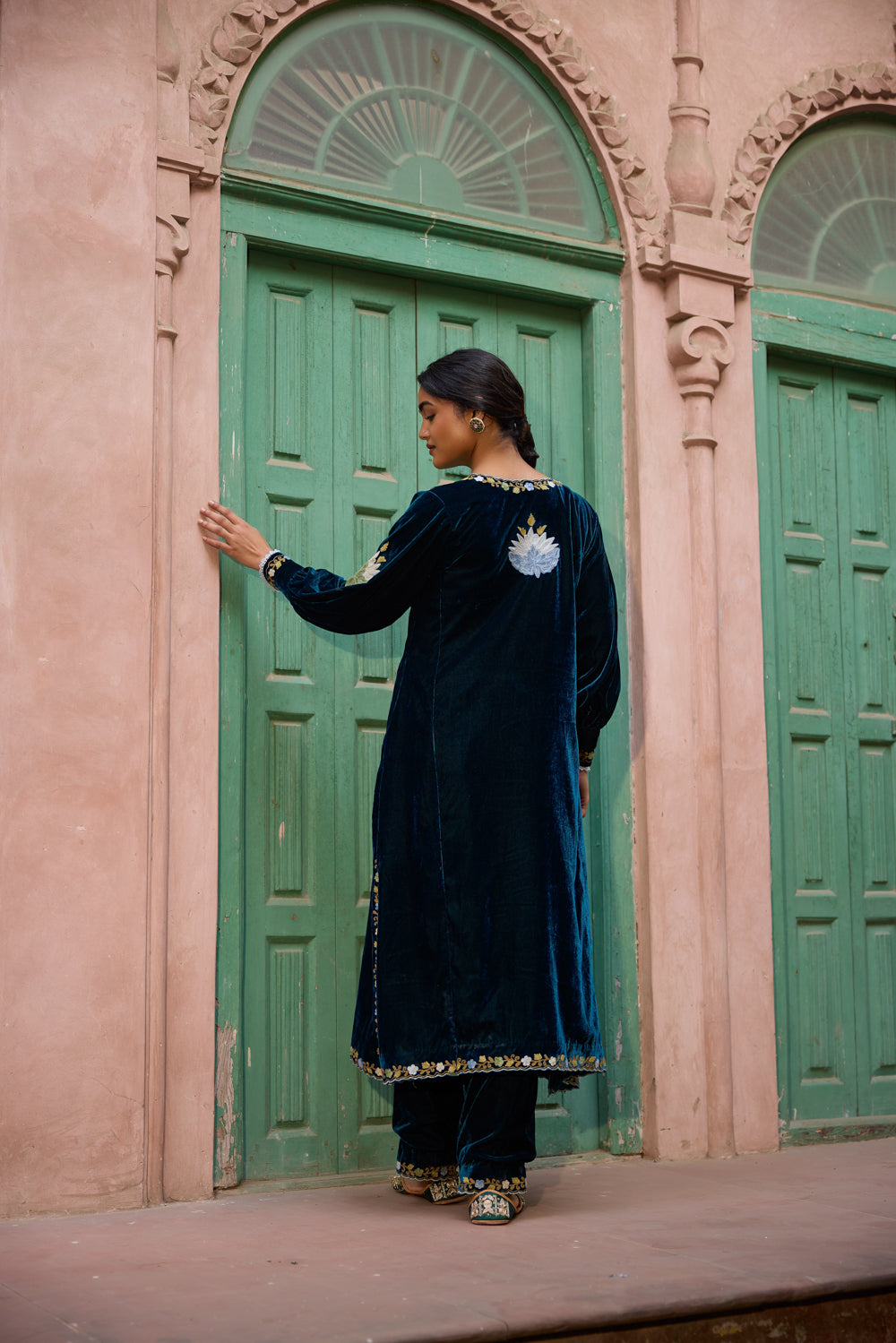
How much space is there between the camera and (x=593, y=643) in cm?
374

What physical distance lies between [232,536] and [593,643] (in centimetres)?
100

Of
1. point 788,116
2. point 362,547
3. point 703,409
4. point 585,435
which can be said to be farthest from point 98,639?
point 788,116

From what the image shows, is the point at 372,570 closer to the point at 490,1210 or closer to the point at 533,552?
the point at 533,552

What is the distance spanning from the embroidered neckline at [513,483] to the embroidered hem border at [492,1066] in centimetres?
137

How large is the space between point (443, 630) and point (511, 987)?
2.88 ft

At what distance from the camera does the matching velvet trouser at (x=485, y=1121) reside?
11.1ft

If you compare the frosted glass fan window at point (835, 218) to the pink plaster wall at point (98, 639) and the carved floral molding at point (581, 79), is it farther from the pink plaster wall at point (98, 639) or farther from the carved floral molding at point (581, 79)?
the pink plaster wall at point (98, 639)

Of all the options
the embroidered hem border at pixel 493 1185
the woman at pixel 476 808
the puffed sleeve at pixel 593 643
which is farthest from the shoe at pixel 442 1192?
the puffed sleeve at pixel 593 643

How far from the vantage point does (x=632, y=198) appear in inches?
188

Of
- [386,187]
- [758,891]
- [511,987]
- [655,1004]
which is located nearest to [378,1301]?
[511,987]

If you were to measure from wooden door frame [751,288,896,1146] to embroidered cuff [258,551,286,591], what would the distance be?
1907mm

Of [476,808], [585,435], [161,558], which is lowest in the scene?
[476,808]

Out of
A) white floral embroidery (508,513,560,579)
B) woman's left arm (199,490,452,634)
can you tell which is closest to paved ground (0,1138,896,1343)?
woman's left arm (199,490,452,634)

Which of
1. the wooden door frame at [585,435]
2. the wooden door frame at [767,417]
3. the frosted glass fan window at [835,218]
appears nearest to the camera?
the wooden door frame at [585,435]
